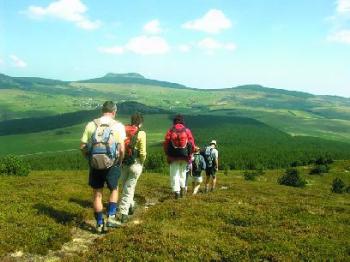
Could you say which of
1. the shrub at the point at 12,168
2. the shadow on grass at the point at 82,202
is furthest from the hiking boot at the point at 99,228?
the shrub at the point at 12,168

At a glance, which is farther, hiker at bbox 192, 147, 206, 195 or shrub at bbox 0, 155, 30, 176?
shrub at bbox 0, 155, 30, 176

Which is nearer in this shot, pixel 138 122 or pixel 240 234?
pixel 240 234

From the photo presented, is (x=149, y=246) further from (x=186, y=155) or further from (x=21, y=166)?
(x=21, y=166)

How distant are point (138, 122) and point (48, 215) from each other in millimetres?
4692

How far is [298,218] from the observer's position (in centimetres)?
1662

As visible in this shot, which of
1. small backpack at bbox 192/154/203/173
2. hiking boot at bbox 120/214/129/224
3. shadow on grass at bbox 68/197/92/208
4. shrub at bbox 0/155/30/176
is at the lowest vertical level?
shrub at bbox 0/155/30/176

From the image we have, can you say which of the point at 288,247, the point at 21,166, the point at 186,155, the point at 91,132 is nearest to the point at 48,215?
the point at 91,132

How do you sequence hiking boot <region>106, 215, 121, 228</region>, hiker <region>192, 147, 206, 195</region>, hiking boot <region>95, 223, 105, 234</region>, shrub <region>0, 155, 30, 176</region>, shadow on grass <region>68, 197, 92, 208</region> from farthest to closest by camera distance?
shrub <region>0, 155, 30, 176</region> < hiker <region>192, 147, 206, 195</region> < shadow on grass <region>68, 197, 92, 208</region> < hiking boot <region>106, 215, 121, 228</region> < hiking boot <region>95, 223, 105, 234</region>

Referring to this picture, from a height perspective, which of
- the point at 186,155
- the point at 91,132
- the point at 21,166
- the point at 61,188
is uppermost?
the point at 91,132

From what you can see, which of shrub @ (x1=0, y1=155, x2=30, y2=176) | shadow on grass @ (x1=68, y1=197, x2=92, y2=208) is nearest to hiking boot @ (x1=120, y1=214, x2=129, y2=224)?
shadow on grass @ (x1=68, y1=197, x2=92, y2=208)

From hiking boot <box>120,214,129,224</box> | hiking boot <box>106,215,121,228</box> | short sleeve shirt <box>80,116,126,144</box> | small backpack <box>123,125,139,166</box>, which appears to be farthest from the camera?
hiking boot <box>120,214,129,224</box>

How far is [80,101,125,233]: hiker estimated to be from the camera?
44.3ft

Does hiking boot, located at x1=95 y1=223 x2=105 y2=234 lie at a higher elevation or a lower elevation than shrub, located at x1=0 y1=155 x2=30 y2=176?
higher

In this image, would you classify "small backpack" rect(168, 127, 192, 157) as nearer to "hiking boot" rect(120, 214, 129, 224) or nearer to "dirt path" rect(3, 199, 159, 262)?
"dirt path" rect(3, 199, 159, 262)
